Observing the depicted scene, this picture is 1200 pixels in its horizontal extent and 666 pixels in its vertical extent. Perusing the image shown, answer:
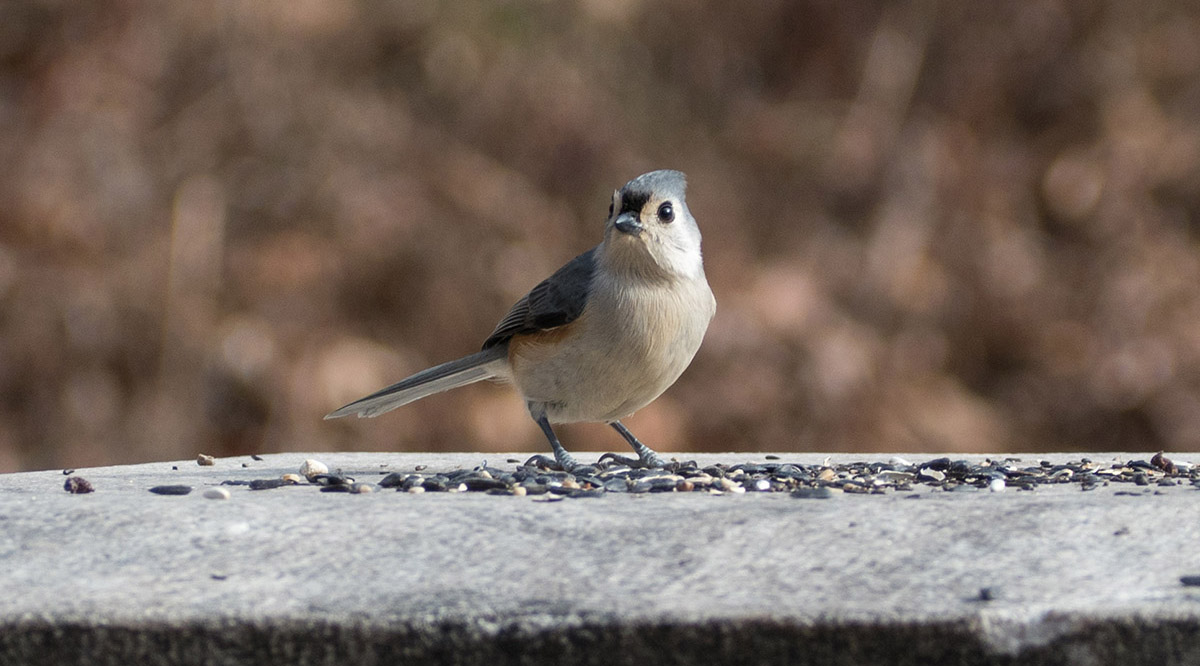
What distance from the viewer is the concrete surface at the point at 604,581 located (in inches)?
73.5

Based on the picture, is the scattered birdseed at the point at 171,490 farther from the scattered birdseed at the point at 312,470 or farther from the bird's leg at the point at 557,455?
the bird's leg at the point at 557,455

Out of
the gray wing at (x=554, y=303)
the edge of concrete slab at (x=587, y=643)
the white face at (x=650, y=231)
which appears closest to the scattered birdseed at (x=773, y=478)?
the gray wing at (x=554, y=303)

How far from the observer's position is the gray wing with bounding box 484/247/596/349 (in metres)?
3.88

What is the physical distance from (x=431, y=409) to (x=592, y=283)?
11.8 feet

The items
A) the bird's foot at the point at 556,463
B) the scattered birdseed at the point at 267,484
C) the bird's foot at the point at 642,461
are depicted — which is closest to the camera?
the scattered birdseed at the point at 267,484

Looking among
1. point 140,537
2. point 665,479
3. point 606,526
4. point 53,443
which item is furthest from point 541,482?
point 53,443

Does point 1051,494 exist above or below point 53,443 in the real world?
below

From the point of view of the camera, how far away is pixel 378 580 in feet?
6.87

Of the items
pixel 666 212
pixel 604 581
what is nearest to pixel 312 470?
pixel 666 212

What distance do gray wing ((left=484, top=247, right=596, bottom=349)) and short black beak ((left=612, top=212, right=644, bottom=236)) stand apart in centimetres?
20

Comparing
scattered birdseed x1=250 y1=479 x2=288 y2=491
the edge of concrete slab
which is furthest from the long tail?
the edge of concrete slab

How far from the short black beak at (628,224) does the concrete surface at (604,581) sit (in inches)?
49.1

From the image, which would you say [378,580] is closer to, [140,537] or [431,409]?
[140,537]

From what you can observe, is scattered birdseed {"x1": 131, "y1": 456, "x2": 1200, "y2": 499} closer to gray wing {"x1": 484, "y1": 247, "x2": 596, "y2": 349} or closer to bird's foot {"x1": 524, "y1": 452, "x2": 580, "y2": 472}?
bird's foot {"x1": 524, "y1": 452, "x2": 580, "y2": 472}
